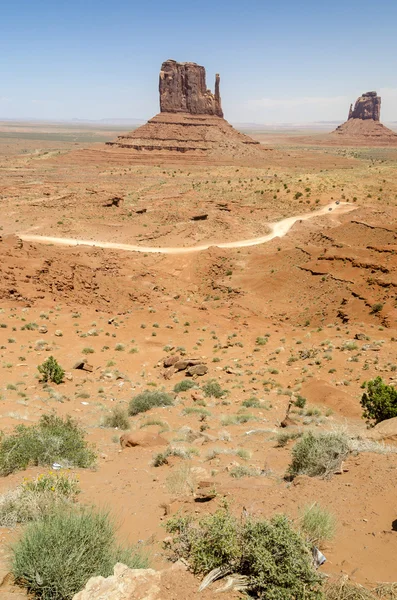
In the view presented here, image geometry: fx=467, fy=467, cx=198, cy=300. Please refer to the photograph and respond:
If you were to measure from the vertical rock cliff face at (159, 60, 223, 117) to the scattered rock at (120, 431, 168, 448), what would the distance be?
3548 inches

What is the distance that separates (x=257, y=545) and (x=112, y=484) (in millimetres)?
3712

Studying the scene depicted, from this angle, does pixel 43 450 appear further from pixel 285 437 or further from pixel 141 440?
pixel 285 437

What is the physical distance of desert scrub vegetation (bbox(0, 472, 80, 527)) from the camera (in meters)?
5.66

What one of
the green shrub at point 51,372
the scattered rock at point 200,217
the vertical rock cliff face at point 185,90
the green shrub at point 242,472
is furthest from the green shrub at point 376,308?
the vertical rock cliff face at point 185,90

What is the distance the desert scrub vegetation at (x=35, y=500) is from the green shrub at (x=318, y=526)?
9.60 feet

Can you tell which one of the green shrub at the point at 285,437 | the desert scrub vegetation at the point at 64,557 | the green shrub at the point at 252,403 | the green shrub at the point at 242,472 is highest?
the desert scrub vegetation at the point at 64,557

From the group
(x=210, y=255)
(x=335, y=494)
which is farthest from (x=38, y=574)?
(x=210, y=255)

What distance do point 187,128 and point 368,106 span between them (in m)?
101

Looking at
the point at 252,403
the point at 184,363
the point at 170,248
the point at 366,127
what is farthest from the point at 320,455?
the point at 366,127

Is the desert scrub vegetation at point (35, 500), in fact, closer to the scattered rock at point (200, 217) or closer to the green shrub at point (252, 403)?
the green shrub at point (252, 403)

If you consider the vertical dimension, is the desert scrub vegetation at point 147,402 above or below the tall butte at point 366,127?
below

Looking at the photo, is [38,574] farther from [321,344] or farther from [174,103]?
[174,103]

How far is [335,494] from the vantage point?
6328 millimetres

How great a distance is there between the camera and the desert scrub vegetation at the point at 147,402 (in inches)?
510
